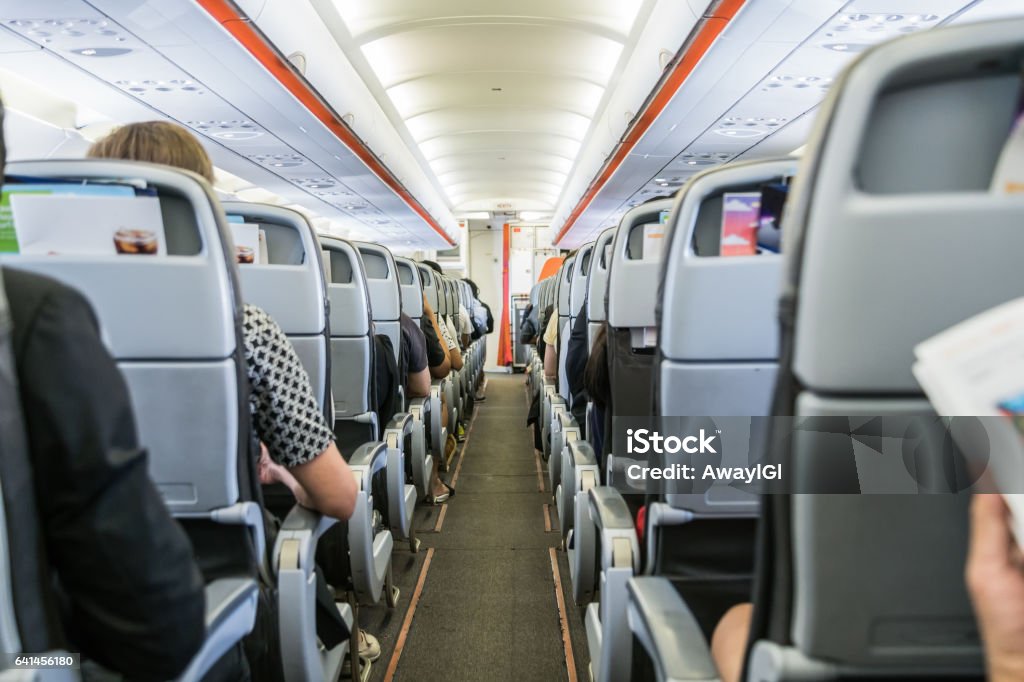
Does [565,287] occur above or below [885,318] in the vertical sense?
above

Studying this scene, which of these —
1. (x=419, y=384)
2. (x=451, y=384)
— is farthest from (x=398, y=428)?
(x=451, y=384)

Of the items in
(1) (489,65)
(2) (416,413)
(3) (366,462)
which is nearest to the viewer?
(3) (366,462)

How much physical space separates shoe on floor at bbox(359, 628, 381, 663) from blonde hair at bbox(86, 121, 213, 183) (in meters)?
2.00

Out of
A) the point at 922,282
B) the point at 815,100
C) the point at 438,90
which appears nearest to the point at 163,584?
the point at 922,282

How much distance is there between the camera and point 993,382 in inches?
21.1

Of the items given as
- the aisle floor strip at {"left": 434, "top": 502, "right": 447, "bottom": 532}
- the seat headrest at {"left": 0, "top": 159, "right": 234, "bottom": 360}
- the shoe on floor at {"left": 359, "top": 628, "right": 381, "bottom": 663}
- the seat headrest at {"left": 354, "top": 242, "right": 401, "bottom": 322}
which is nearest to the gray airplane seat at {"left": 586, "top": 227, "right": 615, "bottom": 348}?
the seat headrest at {"left": 354, "top": 242, "right": 401, "bottom": 322}

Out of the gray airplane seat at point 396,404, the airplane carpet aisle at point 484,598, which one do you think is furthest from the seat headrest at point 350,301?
the airplane carpet aisle at point 484,598

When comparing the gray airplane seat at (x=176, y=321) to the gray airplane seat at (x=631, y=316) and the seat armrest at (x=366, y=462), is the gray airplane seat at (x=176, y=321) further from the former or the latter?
the gray airplane seat at (x=631, y=316)

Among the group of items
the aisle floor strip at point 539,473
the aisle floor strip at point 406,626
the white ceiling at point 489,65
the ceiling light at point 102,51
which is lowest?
the aisle floor strip at point 406,626

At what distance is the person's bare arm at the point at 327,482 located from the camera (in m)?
1.50

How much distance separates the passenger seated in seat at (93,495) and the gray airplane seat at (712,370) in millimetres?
1011

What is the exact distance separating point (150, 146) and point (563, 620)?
2.55m

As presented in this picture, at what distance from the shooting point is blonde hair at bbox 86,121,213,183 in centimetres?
141

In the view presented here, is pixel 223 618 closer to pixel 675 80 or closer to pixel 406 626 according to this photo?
pixel 406 626
